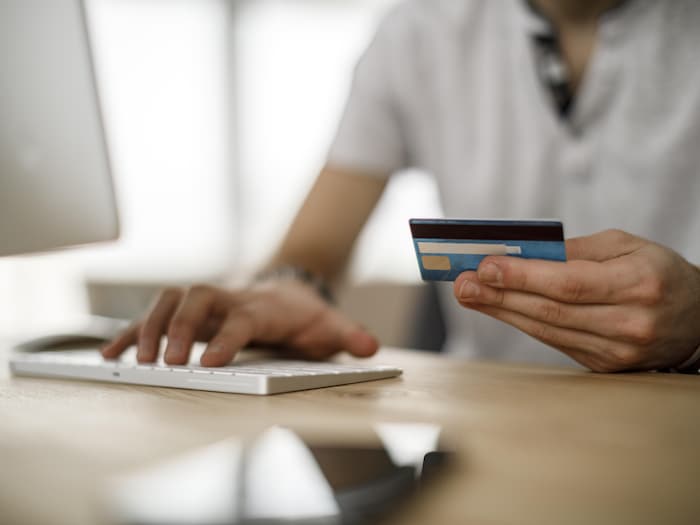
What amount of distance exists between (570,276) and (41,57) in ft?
1.69

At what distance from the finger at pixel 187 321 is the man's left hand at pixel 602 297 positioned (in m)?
0.27

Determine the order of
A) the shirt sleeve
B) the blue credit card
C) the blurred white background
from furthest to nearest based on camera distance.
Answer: the blurred white background → the shirt sleeve → the blue credit card

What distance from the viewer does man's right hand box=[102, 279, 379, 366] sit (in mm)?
732

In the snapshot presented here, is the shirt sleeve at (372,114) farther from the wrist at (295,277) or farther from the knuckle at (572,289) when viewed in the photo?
the knuckle at (572,289)

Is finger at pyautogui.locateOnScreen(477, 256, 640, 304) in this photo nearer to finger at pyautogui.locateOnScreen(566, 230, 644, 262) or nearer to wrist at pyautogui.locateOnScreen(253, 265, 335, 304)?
finger at pyautogui.locateOnScreen(566, 230, 644, 262)

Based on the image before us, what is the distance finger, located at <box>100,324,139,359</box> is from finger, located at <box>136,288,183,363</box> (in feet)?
0.10

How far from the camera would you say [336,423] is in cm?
48

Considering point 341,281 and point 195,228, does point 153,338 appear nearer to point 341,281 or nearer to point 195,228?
point 341,281

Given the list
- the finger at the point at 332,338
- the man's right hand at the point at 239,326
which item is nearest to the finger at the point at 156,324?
the man's right hand at the point at 239,326

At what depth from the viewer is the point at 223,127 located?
14.7ft

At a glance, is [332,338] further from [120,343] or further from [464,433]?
[464,433]

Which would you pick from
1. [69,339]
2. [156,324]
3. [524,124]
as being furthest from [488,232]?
[524,124]

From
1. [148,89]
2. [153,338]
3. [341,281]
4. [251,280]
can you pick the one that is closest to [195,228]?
[148,89]

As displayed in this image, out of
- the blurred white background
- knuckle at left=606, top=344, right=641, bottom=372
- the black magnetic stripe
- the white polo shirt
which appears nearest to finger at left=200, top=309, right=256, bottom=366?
the black magnetic stripe
